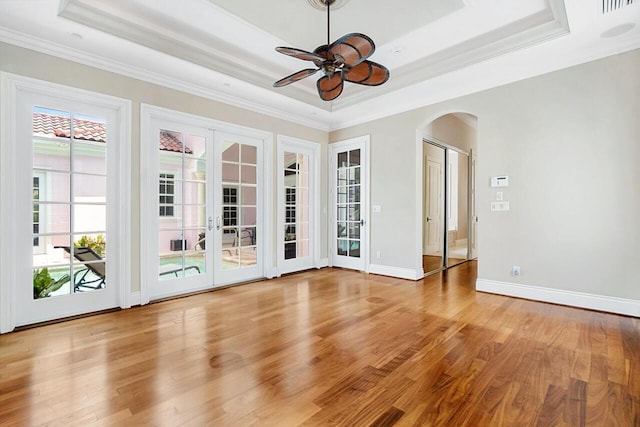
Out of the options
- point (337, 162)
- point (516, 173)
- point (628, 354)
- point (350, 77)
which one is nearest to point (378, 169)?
point (337, 162)

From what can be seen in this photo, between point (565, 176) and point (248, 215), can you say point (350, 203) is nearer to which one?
point (248, 215)

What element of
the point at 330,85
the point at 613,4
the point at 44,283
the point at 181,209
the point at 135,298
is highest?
the point at 613,4

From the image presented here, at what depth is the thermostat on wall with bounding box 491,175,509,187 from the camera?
3.96 metres

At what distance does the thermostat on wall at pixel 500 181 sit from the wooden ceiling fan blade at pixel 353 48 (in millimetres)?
2622

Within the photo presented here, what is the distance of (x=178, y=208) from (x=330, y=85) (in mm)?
2544

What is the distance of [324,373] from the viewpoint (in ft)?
6.96

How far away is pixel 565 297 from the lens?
11.7 ft

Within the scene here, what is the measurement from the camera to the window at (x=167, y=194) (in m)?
3.89

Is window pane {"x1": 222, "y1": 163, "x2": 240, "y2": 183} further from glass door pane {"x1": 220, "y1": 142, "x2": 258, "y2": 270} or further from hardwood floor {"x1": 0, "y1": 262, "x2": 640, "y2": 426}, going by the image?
hardwood floor {"x1": 0, "y1": 262, "x2": 640, "y2": 426}

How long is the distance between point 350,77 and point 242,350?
106 inches

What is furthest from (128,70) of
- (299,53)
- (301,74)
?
(299,53)

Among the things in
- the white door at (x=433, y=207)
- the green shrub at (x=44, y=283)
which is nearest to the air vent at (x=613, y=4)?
the white door at (x=433, y=207)

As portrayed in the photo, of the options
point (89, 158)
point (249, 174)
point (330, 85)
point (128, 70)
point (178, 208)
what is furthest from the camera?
point (249, 174)

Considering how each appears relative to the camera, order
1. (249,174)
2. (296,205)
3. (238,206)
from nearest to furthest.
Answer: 1. (238,206)
2. (249,174)
3. (296,205)
